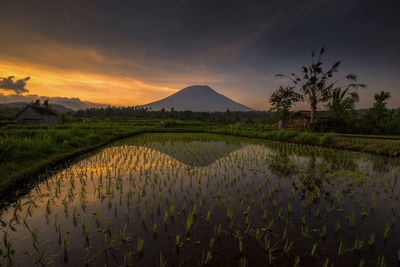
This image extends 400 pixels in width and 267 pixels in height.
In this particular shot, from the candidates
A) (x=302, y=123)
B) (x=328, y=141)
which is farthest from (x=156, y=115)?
(x=328, y=141)

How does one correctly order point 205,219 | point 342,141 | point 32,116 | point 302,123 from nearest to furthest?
point 205,219
point 342,141
point 302,123
point 32,116

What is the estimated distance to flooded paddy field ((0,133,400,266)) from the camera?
8.13 ft

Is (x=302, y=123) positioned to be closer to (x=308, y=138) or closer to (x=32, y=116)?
(x=308, y=138)

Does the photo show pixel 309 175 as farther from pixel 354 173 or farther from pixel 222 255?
pixel 222 255

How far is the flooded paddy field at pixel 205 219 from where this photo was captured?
2.48 meters

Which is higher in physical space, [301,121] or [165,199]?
[301,121]

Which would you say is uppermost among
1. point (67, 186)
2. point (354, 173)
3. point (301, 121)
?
point (301, 121)

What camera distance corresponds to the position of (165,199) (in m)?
4.28

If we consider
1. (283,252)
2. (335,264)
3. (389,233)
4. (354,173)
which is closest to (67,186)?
(283,252)

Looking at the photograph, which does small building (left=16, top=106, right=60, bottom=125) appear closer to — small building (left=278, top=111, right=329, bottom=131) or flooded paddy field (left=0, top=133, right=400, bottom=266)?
flooded paddy field (left=0, top=133, right=400, bottom=266)

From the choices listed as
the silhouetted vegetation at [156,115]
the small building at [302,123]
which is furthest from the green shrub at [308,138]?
the silhouetted vegetation at [156,115]

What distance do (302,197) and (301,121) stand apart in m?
22.6

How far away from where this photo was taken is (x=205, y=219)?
3381 millimetres

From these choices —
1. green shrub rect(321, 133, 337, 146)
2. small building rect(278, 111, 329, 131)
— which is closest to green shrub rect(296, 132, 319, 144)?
green shrub rect(321, 133, 337, 146)
